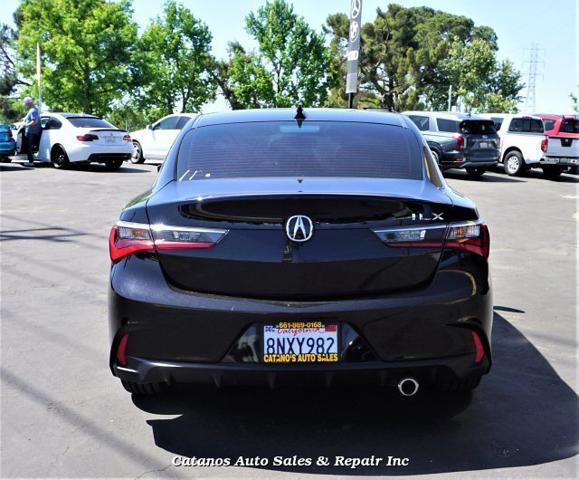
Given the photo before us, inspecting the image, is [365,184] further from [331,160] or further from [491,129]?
[491,129]

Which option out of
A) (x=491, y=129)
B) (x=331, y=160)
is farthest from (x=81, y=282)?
(x=491, y=129)

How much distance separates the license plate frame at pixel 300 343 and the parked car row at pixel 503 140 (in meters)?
16.4

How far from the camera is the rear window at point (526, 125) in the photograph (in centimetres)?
2178

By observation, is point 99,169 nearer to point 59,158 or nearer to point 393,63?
point 59,158

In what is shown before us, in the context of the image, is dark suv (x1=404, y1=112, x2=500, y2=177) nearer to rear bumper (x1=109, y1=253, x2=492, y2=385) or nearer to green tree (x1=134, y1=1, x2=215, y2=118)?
rear bumper (x1=109, y1=253, x2=492, y2=385)

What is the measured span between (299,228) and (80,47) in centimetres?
4692

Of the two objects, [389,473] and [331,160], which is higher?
[331,160]

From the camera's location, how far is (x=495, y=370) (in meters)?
4.49

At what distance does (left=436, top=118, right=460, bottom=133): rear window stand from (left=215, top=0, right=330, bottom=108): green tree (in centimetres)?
4827

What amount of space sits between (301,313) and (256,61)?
223 feet

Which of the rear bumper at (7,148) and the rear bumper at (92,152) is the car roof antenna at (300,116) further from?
the rear bumper at (7,148)

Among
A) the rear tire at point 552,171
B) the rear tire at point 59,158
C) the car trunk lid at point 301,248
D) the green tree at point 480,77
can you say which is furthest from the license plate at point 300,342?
the green tree at point 480,77

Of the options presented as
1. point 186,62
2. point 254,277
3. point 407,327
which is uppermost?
point 186,62

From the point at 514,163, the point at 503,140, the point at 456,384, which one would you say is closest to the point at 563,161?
the point at 514,163
